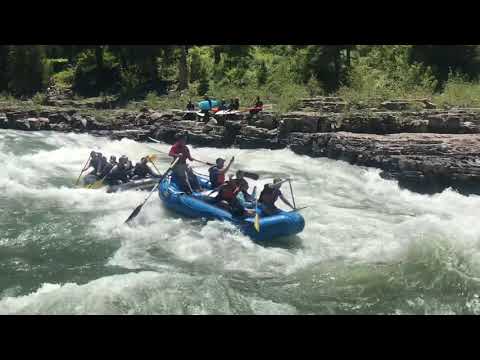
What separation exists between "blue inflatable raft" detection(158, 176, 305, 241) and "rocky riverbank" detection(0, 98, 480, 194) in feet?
16.9

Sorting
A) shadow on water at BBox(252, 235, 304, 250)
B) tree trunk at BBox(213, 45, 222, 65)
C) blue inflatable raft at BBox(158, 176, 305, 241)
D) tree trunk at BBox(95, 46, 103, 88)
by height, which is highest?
tree trunk at BBox(213, 45, 222, 65)

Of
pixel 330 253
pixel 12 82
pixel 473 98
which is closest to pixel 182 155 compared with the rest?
pixel 330 253

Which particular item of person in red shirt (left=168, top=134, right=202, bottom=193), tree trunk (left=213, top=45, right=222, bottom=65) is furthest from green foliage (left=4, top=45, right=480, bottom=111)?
person in red shirt (left=168, top=134, right=202, bottom=193)

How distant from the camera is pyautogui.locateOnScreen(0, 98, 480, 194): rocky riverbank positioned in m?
12.4

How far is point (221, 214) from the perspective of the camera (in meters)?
9.21

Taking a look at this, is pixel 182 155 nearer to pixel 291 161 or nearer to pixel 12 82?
pixel 291 161

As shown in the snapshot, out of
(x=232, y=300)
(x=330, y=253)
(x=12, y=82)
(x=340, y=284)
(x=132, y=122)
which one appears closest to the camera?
(x=232, y=300)

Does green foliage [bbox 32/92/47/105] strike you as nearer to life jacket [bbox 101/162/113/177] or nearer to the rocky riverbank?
the rocky riverbank

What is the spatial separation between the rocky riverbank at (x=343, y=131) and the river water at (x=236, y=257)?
718mm

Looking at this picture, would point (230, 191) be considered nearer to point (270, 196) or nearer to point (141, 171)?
point (270, 196)

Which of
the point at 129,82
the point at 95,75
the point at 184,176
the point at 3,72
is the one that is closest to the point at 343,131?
the point at 184,176

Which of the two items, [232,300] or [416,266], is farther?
[416,266]

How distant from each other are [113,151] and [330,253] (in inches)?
454

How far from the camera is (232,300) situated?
21.7 feet
